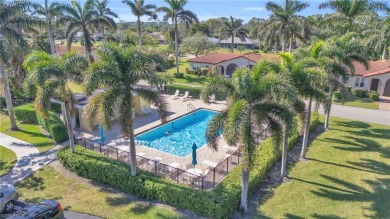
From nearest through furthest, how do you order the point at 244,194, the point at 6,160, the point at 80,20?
the point at 244,194, the point at 6,160, the point at 80,20

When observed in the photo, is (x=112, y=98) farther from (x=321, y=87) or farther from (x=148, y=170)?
(x=321, y=87)

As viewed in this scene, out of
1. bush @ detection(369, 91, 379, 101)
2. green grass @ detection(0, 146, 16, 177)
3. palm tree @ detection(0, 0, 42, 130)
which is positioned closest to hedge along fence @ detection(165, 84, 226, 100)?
palm tree @ detection(0, 0, 42, 130)

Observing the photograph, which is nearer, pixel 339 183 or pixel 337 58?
pixel 339 183

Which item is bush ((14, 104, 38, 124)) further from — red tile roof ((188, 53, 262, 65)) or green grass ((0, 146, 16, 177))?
red tile roof ((188, 53, 262, 65))

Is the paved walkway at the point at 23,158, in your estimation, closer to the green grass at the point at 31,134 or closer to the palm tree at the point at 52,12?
the green grass at the point at 31,134

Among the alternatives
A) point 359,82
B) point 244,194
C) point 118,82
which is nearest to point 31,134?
point 118,82

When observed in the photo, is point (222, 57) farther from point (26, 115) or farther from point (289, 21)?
point (26, 115)

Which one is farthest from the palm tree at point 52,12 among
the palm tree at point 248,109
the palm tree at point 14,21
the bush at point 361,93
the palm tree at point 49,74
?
the bush at point 361,93

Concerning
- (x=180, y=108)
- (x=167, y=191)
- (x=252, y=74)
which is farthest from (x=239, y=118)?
(x=180, y=108)
